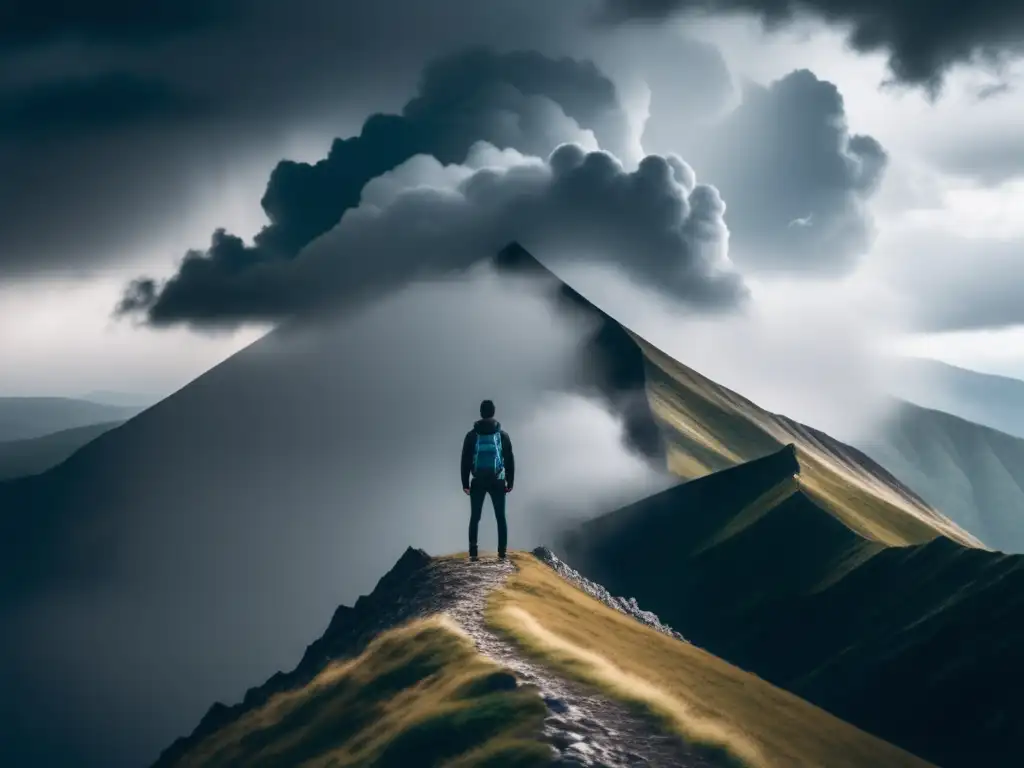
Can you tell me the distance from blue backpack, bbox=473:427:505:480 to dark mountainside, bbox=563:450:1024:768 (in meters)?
102

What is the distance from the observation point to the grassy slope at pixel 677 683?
5675cm

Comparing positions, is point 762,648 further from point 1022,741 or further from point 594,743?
point 594,743

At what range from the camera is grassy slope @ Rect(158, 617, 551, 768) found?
2162 inches

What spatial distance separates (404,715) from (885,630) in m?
112

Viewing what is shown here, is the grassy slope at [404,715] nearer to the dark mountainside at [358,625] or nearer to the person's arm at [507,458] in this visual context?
the dark mountainside at [358,625]

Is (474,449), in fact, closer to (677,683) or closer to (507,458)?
(507,458)

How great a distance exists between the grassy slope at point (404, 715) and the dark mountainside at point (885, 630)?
8389 cm

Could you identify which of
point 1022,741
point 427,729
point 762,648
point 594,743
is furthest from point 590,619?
point 762,648

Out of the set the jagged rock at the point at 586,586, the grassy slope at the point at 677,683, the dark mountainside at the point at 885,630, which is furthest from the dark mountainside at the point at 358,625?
the dark mountainside at the point at 885,630

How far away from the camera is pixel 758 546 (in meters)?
197

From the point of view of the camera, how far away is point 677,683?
6594 cm

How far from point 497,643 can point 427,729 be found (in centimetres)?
688

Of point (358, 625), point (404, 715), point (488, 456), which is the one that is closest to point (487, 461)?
point (488, 456)

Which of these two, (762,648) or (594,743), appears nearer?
(594,743)
